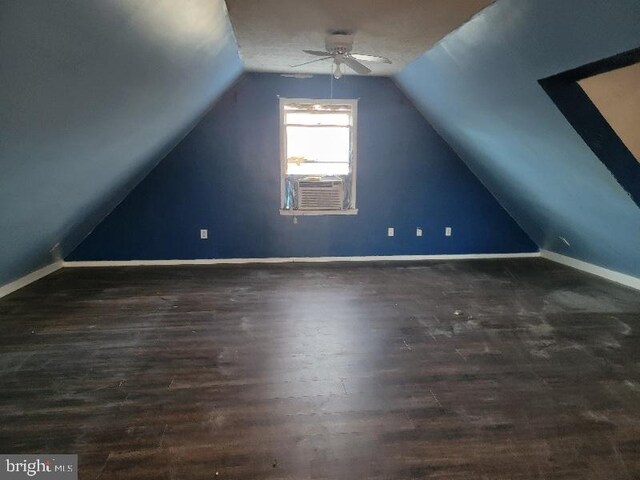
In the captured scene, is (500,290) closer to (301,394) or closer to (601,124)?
(601,124)

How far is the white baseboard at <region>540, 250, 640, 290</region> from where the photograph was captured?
4535mm

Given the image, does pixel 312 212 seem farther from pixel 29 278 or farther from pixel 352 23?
pixel 29 278

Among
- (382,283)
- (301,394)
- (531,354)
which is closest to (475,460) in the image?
(301,394)

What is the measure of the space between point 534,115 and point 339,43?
1609mm

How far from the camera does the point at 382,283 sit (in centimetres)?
467

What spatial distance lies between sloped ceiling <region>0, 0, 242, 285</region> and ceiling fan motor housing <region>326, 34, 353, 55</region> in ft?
2.58

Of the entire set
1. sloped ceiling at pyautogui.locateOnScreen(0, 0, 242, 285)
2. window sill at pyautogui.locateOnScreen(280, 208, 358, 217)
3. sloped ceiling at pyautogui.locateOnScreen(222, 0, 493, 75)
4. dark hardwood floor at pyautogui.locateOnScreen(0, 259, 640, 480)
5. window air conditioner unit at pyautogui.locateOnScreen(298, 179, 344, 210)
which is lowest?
dark hardwood floor at pyautogui.locateOnScreen(0, 259, 640, 480)

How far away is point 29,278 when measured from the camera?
455cm

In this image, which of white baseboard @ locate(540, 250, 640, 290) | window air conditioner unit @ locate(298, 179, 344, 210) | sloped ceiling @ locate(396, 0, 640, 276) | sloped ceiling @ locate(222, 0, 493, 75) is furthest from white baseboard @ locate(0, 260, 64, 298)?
white baseboard @ locate(540, 250, 640, 290)

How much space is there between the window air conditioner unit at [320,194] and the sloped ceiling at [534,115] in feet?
4.75

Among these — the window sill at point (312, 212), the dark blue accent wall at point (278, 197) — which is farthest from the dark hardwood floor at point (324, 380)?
the window sill at point (312, 212)

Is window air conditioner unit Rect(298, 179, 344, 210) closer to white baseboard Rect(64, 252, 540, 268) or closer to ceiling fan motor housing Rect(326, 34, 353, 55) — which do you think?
white baseboard Rect(64, 252, 540, 268)

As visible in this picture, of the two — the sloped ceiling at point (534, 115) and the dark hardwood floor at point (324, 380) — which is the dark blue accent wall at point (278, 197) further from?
the dark hardwood floor at point (324, 380)

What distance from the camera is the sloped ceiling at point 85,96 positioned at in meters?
1.66
